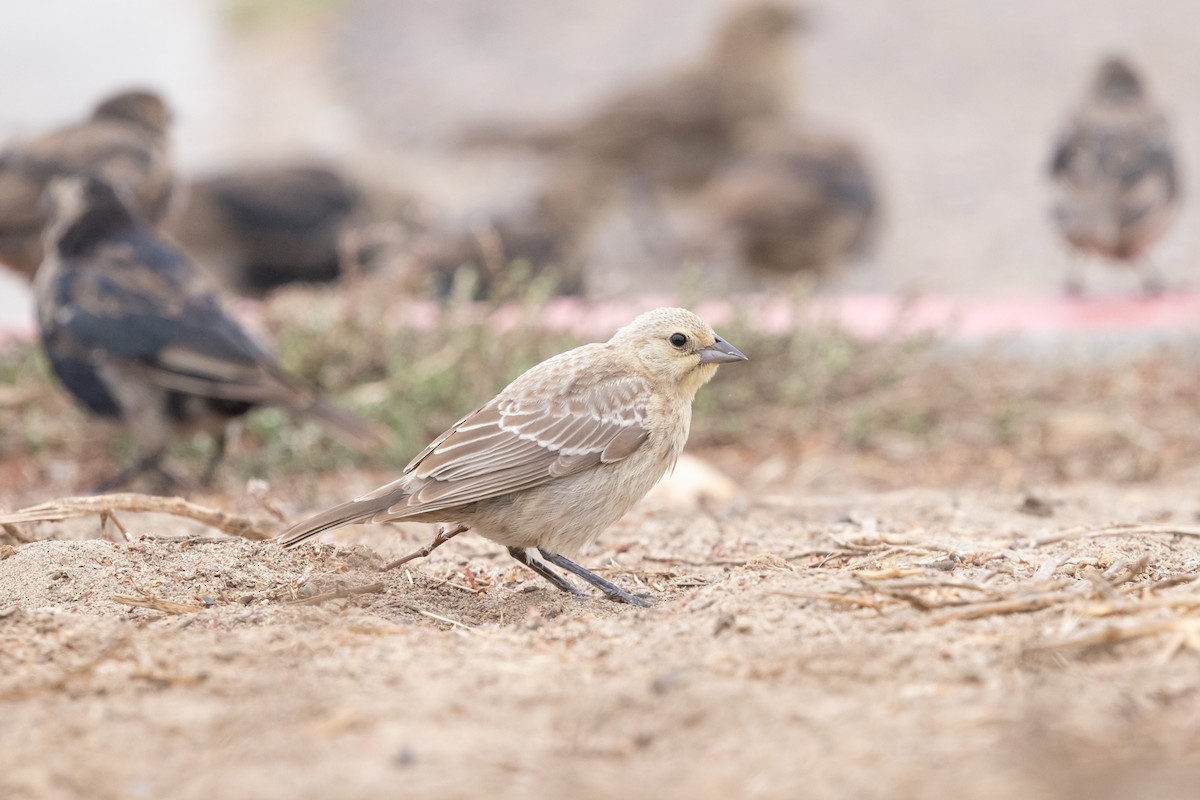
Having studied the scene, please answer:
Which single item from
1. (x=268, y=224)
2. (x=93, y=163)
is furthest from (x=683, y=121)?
(x=93, y=163)

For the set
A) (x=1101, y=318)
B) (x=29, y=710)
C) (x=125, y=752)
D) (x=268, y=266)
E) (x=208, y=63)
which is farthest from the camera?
(x=208, y=63)

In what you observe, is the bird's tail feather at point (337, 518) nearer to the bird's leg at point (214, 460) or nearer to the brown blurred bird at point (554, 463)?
the brown blurred bird at point (554, 463)

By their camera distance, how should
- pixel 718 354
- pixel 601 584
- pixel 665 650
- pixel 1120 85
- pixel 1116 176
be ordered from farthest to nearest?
pixel 1120 85 → pixel 1116 176 → pixel 718 354 → pixel 601 584 → pixel 665 650

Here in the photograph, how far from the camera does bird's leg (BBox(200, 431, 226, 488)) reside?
23.0 feet

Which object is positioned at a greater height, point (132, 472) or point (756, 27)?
point (756, 27)

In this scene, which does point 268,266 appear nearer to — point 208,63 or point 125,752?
point 125,752

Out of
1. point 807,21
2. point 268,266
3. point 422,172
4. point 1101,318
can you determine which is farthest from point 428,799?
point 422,172

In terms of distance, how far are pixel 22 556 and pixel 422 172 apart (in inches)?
542

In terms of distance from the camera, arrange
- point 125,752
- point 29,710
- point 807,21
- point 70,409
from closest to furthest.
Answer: point 125,752 → point 29,710 → point 70,409 → point 807,21

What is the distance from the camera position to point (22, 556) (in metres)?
4.16

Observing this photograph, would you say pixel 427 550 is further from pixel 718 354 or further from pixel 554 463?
pixel 718 354

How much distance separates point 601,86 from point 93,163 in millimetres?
10605

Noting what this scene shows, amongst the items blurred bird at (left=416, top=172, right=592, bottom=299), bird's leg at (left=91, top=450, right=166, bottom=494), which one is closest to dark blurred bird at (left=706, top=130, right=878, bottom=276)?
blurred bird at (left=416, top=172, right=592, bottom=299)

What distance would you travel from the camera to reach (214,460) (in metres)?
7.05
